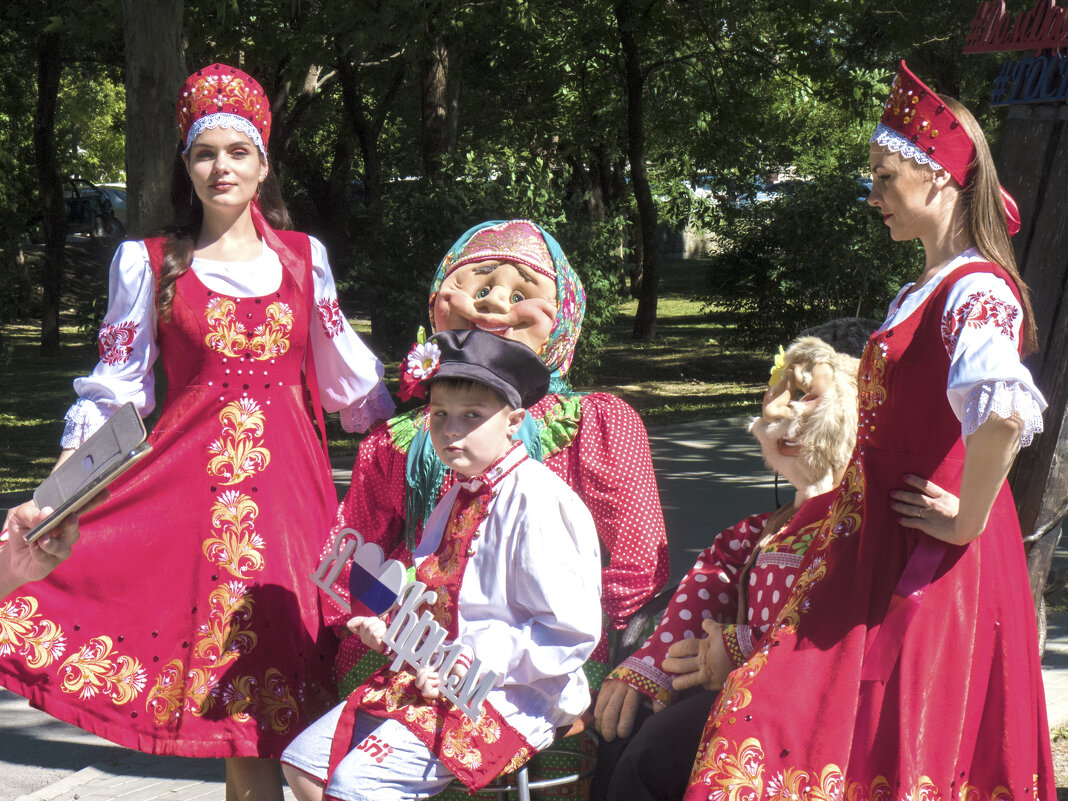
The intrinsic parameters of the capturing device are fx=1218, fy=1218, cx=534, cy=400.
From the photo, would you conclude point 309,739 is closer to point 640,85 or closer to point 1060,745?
point 1060,745

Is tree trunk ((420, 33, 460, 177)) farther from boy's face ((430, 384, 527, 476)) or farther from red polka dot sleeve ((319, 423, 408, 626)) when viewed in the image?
boy's face ((430, 384, 527, 476))

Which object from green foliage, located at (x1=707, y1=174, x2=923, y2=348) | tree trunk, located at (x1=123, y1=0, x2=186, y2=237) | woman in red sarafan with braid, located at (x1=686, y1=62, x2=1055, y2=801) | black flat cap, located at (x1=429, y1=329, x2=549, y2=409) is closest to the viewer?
woman in red sarafan with braid, located at (x1=686, y1=62, x2=1055, y2=801)

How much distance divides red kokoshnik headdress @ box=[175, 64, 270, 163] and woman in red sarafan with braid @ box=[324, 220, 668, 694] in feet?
2.17

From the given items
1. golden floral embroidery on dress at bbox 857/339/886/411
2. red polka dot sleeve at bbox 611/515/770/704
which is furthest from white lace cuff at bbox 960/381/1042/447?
red polka dot sleeve at bbox 611/515/770/704

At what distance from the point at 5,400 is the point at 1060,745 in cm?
1267

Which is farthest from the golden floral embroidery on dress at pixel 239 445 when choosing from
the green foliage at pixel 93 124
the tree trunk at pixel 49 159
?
the green foliage at pixel 93 124

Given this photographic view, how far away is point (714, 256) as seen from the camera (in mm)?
15516

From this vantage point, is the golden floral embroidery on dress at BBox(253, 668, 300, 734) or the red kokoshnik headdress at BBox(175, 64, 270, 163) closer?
the golden floral embroidery on dress at BBox(253, 668, 300, 734)

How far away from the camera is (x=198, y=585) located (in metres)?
3.06

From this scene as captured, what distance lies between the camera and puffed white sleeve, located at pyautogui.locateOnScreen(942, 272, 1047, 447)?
217 cm

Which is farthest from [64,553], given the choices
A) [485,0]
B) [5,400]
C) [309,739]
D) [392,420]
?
[5,400]

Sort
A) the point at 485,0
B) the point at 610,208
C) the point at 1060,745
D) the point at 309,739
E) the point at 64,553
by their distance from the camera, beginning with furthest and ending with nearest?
the point at 610,208 < the point at 485,0 < the point at 1060,745 < the point at 309,739 < the point at 64,553

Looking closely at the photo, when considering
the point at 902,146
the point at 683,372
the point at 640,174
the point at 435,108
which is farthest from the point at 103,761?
the point at 640,174

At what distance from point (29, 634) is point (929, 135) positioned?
2392 mm
